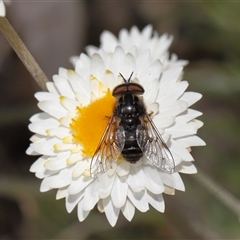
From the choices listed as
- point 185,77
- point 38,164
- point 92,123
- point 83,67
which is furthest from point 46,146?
point 185,77

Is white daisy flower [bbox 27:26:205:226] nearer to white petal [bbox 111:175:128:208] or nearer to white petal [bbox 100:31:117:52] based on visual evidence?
white petal [bbox 111:175:128:208]

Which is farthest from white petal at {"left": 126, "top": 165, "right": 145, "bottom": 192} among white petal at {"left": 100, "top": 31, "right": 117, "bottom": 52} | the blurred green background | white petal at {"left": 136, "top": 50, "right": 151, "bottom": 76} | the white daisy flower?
white petal at {"left": 100, "top": 31, "right": 117, "bottom": 52}

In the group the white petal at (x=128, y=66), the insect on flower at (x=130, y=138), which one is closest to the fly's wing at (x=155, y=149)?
the insect on flower at (x=130, y=138)

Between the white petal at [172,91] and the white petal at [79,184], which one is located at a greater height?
the white petal at [172,91]

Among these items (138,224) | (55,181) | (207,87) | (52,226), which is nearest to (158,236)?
(138,224)

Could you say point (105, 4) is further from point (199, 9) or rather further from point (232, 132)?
point (232, 132)

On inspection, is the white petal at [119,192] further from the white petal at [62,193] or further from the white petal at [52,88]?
the white petal at [52,88]

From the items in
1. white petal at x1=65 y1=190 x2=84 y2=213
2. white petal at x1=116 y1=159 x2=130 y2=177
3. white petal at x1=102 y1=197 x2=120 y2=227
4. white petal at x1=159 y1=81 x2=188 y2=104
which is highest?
white petal at x1=159 y1=81 x2=188 y2=104
